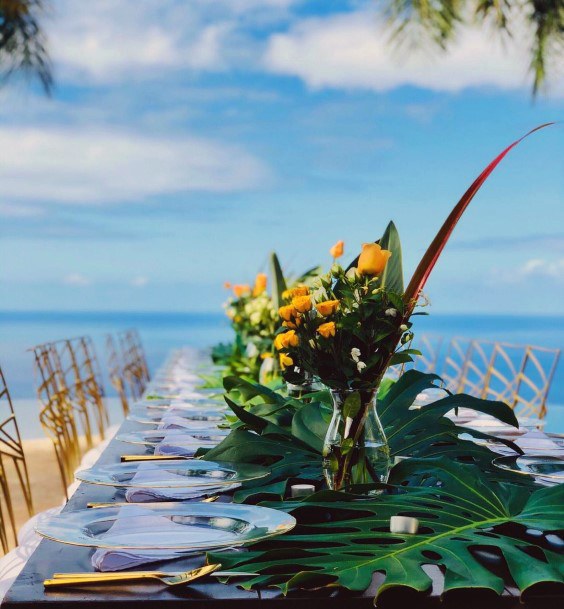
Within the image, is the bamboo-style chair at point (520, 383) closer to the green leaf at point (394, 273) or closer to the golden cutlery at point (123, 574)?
the green leaf at point (394, 273)

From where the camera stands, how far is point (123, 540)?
3.28 ft

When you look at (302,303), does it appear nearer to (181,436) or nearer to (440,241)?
(440,241)

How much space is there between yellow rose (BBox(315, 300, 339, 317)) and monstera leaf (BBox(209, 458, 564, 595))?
244 mm

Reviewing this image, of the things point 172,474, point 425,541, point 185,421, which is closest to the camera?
point 425,541

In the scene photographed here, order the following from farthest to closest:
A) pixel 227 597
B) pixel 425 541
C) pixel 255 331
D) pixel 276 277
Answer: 1. pixel 255 331
2. pixel 276 277
3. pixel 425 541
4. pixel 227 597

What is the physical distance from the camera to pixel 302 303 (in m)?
1.31

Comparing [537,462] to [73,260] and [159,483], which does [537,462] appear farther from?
[73,260]

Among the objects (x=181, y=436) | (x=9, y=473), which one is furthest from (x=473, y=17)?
(x=181, y=436)

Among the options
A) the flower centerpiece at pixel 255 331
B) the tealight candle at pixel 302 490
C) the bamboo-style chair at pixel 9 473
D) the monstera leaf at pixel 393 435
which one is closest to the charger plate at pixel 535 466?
the monstera leaf at pixel 393 435

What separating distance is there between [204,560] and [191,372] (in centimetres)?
282

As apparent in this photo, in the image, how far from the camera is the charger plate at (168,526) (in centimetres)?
98

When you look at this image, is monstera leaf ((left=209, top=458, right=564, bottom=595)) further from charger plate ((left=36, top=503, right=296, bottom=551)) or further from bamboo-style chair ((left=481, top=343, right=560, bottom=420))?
bamboo-style chair ((left=481, top=343, right=560, bottom=420))

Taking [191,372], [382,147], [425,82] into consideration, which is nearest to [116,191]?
[382,147]

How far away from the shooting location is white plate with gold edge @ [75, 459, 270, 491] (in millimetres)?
1280
